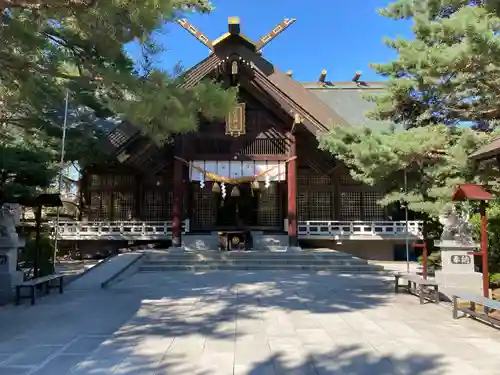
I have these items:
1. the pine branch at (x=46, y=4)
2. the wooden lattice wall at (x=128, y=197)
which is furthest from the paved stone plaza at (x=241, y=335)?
the wooden lattice wall at (x=128, y=197)

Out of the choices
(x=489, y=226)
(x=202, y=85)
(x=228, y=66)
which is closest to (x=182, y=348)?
(x=202, y=85)

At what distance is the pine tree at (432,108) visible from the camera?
7.59 m

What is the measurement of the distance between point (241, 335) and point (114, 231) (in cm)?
1412

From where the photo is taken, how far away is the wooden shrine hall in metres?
16.7

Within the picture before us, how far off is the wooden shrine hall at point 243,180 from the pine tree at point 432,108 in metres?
5.19

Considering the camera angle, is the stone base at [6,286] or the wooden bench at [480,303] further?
the stone base at [6,286]

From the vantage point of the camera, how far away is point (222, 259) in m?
15.0

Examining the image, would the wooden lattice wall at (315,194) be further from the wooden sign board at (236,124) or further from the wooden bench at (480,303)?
the wooden bench at (480,303)

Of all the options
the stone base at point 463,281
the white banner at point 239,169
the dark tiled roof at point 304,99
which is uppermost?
the dark tiled roof at point 304,99

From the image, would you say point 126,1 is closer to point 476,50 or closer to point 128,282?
point 476,50

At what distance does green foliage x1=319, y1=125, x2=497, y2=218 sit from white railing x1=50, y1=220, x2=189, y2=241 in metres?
9.92

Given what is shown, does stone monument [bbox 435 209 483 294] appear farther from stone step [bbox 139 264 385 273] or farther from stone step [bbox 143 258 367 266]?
stone step [bbox 143 258 367 266]

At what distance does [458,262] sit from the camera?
8172 millimetres

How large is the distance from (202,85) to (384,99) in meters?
5.94
